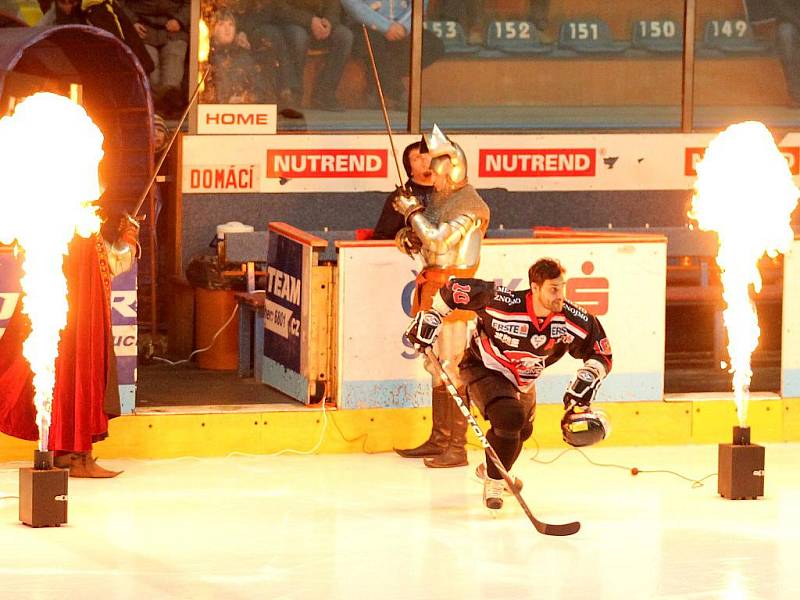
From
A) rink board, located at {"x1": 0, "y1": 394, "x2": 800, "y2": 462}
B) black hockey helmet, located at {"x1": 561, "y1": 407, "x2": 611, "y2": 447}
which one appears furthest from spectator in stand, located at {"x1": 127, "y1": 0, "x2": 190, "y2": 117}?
black hockey helmet, located at {"x1": 561, "y1": 407, "x2": 611, "y2": 447}

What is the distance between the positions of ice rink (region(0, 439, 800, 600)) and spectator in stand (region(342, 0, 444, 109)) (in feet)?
15.9

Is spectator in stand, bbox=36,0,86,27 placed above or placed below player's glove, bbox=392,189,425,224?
above

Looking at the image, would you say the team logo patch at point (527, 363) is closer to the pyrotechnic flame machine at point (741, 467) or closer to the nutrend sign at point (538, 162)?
the pyrotechnic flame machine at point (741, 467)

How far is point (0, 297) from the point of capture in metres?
11.8

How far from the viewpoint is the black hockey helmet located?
1089 centimetres

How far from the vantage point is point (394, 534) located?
10.5m

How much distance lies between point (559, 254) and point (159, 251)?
465 centimetres

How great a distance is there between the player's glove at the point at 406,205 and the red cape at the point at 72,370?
184 cm

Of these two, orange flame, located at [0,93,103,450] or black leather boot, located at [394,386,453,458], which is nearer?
orange flame, located at [0,93,103,450]

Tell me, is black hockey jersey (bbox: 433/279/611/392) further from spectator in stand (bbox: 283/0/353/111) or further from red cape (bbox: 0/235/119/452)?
spectator in stand (bbox: 283/0/353/111)

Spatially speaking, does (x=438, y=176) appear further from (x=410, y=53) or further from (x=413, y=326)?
(x=410, y=53)

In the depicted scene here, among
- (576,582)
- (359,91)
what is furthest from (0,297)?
(359,91)

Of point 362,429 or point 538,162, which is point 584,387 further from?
point 538,162

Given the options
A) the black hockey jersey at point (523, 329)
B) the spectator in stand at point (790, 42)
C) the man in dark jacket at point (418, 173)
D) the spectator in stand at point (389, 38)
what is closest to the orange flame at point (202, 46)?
the spectator in stand at point (389, 38)
